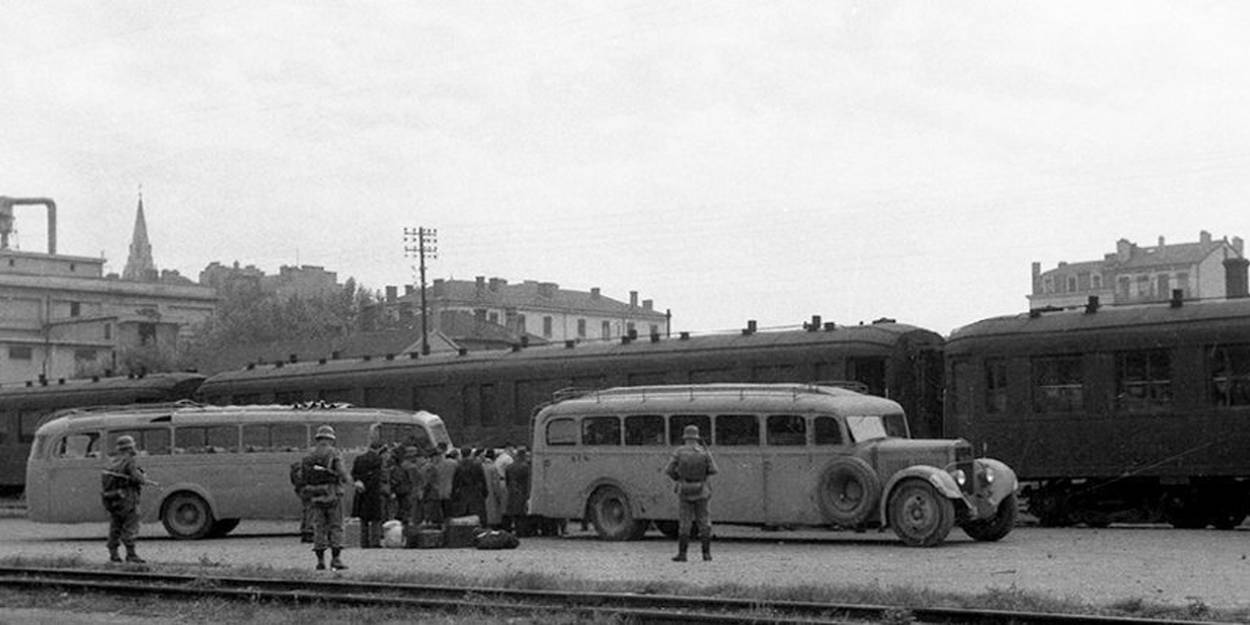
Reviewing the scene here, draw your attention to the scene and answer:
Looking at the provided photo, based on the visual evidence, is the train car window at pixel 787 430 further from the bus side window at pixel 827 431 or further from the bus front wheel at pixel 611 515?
the bus front wheel at pixel 611 515

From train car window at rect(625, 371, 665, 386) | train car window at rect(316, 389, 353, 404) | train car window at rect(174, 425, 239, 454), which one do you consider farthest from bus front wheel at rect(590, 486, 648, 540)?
train car window at rect(316, 389, 353, 404)

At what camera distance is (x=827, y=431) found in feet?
76.0

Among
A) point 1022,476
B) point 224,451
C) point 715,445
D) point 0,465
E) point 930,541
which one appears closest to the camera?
point 930,541

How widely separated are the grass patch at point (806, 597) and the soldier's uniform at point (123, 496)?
9.28 feet

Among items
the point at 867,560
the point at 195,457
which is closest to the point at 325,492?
the point at 867,560

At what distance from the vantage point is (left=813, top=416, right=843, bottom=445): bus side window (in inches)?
909

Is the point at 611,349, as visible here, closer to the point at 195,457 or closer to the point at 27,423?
the point at 195,457

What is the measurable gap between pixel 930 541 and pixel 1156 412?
15.8ft

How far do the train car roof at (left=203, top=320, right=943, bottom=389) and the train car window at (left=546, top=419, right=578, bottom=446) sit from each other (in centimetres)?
524

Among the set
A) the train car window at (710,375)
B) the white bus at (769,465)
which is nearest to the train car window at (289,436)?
the white bus at (769,465)

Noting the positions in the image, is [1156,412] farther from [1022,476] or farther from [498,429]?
[498,429]

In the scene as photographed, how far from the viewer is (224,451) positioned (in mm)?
27984

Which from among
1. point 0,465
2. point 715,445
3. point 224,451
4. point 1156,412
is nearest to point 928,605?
point 715,445

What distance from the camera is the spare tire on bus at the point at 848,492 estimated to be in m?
22.6
